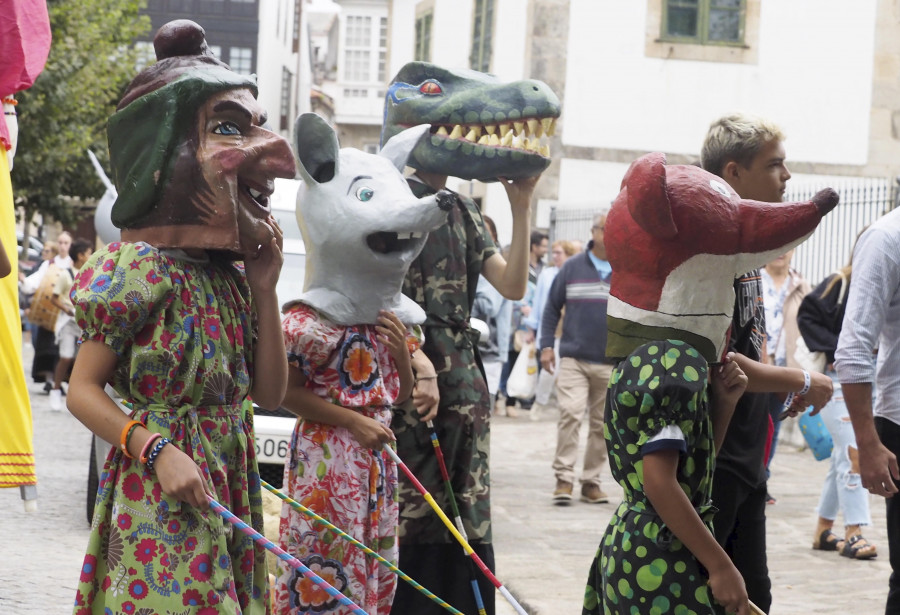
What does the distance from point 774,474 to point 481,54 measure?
44.6ft

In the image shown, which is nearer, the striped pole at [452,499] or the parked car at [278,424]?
the striped pole at [452,499]

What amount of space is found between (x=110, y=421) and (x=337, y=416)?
1.07 metres

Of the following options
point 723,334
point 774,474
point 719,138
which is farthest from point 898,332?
point 774,474

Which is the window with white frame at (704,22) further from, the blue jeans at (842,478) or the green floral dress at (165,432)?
the green floral dress at (165,432)

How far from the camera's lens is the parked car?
7.33 m

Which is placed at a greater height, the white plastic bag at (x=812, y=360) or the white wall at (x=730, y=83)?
the white wall at (x=730, y=83)

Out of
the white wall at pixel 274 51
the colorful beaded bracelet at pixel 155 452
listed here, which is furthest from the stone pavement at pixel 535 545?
the white wall at pixel 274 51

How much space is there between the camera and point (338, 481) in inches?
159

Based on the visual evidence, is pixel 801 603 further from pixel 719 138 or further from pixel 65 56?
pixel 65 56

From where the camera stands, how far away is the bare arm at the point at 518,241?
4.88 meters

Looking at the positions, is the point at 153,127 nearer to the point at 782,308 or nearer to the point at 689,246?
the point at 689,246

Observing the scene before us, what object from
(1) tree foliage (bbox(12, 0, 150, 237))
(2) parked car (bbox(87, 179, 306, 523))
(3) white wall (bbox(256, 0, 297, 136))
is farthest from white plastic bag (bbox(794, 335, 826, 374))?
(3) white wall (bbox(256, 0, 297, 136))

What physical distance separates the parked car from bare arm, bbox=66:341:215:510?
3.40 meters

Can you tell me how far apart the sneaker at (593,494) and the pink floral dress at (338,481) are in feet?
19.6
